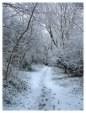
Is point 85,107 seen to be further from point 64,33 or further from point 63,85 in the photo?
point 64,33

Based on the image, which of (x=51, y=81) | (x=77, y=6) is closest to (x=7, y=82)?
(x=51, y=81)

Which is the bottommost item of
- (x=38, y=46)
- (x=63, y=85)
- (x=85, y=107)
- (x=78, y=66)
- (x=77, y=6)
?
(x=85, y=107)

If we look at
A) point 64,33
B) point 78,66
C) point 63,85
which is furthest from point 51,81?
point 64,33

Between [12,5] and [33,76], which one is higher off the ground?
[12,5]

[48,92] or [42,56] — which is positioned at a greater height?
[42,56]
